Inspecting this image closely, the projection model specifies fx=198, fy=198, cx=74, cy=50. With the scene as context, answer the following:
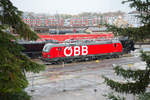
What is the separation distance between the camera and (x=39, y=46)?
33.8 meters

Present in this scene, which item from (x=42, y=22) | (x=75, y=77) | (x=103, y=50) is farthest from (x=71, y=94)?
(x=42, y=22)

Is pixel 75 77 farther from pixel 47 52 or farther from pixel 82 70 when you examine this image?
pixel 47 52

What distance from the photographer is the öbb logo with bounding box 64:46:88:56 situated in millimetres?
28797

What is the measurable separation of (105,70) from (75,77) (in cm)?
523

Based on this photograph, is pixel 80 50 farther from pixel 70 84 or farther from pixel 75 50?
pixel 70 84

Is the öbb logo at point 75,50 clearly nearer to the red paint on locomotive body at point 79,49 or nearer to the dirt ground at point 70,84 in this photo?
→ the red paint on locomotive body at point 79,49

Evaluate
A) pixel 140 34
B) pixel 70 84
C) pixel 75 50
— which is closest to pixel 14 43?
pixel 140 34

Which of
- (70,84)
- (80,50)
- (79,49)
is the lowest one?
(70,84)

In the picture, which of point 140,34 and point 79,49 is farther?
point 79,49

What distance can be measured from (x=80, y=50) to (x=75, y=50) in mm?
872

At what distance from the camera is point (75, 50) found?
2941cm

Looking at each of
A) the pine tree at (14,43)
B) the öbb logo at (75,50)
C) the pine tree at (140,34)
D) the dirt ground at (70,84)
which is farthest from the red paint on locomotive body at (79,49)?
the pine tree at (14,43)

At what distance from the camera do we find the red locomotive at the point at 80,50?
91.4 ft

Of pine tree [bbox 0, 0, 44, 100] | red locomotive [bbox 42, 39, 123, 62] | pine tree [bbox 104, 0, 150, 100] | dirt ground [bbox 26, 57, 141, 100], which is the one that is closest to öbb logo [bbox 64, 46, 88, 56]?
red locomotive [bbox 42, 39, 123, 62]
